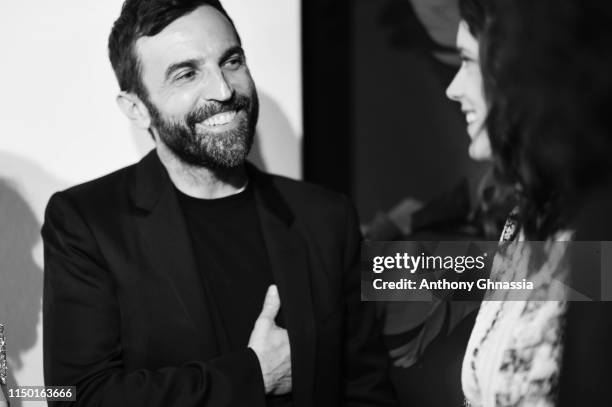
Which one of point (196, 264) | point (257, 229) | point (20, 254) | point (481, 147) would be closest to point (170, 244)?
point (196, 264)

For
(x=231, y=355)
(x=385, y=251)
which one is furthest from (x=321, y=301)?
(x=385, y=251)

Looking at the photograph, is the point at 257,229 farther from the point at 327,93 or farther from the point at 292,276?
the point at 327,93

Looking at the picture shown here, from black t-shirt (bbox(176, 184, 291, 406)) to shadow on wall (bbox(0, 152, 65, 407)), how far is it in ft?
1.35

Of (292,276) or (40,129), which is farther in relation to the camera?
(40,129)

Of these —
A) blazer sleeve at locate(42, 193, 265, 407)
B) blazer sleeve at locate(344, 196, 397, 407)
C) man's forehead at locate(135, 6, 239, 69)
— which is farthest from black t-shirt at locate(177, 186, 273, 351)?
man's forehead at locate(135, 6, 239, 69)

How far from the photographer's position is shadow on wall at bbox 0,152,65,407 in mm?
1893

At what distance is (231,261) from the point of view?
1793mm

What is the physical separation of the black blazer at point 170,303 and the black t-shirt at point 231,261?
4 cm

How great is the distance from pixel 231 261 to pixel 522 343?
0.71m

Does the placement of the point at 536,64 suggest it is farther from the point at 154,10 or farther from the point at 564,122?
the point at 154,10

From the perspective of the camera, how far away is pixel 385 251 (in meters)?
2.17

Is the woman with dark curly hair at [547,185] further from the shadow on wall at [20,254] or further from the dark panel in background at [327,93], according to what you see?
the shadow on wall at [20,254]

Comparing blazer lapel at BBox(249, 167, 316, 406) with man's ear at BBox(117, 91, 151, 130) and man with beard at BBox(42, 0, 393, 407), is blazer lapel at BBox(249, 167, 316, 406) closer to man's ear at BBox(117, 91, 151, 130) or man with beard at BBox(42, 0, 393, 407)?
man with beard at BBox(42, 0, 393, 407)

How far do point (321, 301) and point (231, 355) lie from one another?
10.8 inches
